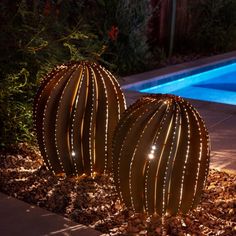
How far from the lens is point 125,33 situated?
10852 millimetres

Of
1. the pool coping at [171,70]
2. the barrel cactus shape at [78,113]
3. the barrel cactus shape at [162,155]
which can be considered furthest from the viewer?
the pool coping at [171,70]

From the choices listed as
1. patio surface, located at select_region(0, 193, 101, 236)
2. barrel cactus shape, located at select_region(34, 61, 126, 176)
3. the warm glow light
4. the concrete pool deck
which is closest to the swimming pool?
the concrete pool deck

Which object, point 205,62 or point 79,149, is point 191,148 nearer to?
point 79,149

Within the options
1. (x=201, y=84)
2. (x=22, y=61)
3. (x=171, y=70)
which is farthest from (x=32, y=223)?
(x=201, y=84)

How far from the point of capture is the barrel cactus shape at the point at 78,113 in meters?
4.48

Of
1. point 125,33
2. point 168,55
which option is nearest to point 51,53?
point 125,33

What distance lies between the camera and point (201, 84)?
11203 millimetres

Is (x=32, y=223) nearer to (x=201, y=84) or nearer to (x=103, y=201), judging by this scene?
(x=103, y=201)

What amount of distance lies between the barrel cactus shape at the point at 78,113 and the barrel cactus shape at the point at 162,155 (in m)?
0.58

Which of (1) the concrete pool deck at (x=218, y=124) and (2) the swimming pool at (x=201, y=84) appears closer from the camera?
(1) the concrete pool deck at (x=218, y=124)

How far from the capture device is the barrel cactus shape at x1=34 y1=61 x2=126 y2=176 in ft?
14.7

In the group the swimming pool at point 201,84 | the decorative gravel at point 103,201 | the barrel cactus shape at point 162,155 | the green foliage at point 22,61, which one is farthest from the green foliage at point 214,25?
the barrel cactus shape at point 162,155

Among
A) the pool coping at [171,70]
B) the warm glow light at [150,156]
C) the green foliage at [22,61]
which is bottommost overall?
the pool coping at [171,70]

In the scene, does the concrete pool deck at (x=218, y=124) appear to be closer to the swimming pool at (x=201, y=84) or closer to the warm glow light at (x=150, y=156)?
the swimming pool at (x=201, y=84)
